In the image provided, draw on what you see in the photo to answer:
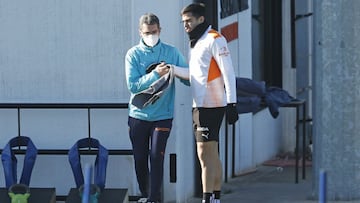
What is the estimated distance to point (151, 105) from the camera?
8.53m

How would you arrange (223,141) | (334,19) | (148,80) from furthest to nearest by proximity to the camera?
(223,141) < (334,19) < (148,80)

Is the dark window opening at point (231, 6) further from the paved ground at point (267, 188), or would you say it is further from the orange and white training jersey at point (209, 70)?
the orange and white training jersey at point (209, 70)

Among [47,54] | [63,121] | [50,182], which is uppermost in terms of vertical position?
[47,54]

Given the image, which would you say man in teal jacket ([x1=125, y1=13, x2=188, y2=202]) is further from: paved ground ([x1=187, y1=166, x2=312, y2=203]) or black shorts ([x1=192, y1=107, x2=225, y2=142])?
paved ground ([x1=187, y1=166, x2=312, y2=203])

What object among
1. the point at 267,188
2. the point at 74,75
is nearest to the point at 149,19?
the point at 74,75

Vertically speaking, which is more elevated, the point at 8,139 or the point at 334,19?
the point at 334,19

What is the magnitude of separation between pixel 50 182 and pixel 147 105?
1566 millimetres

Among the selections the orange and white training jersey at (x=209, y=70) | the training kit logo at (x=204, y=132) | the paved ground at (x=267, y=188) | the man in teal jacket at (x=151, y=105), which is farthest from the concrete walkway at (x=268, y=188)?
the orange and white training jersey at (x=209, y=70)

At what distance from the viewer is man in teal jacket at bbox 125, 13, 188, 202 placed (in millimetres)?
8508

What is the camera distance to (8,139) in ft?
31.1

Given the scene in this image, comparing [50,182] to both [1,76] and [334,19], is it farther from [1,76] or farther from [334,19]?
[334,19]

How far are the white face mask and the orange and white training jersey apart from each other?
348 mm

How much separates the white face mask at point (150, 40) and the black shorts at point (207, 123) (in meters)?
0.70

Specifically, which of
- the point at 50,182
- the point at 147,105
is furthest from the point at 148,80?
the point at 50,182
